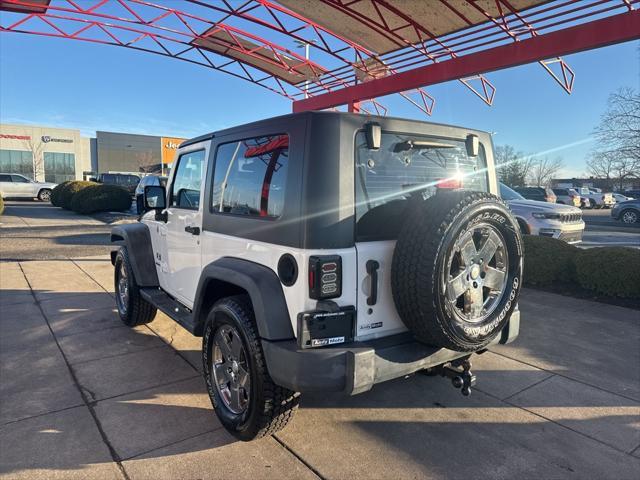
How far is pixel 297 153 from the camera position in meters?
2.45

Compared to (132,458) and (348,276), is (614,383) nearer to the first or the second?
(348,276)

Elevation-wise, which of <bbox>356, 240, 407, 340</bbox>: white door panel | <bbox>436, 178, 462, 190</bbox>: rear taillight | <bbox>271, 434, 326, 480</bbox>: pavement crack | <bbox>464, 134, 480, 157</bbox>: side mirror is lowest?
<bbox>271, 434, 326, 480</bbox>: pavement crack

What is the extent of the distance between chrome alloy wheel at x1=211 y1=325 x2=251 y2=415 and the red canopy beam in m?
8.91

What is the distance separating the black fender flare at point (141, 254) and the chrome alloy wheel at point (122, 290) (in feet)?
1.23

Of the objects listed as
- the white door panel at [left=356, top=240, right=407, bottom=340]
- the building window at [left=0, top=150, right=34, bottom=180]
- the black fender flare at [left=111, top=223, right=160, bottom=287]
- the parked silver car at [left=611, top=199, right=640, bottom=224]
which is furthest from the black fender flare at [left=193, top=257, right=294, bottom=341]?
the building window at [left=0, top=150, right=34, bottom=180]

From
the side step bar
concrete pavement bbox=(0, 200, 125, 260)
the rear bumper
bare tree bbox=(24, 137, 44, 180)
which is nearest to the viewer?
the rear bumper

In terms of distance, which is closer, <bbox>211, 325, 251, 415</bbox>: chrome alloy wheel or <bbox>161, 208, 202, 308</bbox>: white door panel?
<bbox>211, 325, 251, 415</bbox>: chrome alloy wheel

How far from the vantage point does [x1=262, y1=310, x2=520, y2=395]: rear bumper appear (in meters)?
2.28

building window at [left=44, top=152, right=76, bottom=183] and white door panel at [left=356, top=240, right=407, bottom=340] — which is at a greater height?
building window at [left=44, top=152, right=76, bottom=183]

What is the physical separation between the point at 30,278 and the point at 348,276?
7.04 m

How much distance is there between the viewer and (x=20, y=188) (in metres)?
25.7

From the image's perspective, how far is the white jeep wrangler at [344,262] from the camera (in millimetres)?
2342

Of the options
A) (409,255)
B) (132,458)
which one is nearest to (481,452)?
(409,255)

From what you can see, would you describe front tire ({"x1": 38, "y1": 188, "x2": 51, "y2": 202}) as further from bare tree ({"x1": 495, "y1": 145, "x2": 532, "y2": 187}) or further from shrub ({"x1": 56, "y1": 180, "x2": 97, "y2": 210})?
bare tree ({"x1": 495, "y1": 145, "x2": 532, "y2": 187})
